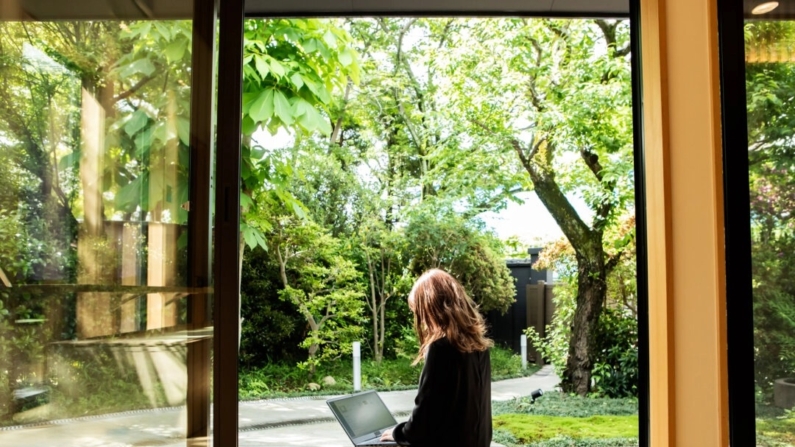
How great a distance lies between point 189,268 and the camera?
163 cm

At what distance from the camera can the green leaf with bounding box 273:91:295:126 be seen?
3465mm

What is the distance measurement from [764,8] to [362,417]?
207 centimetres

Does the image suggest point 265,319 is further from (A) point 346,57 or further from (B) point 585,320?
(A) point 346,57

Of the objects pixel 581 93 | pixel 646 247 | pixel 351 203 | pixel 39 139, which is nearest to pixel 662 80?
pixel 646 247

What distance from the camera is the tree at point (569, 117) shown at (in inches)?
245

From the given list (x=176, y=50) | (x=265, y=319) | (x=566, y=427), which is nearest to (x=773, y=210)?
(x=176, y=50)

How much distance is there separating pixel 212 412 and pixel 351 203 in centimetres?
628

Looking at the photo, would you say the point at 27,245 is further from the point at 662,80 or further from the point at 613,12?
the point at 613,12

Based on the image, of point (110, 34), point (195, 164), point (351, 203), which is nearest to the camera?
point (110, 34)

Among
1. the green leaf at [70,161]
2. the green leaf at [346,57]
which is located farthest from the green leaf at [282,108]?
the green leaf at [70,161]

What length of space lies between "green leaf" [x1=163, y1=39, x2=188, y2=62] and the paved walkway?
2.80 ft

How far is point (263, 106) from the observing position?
11.4 feet

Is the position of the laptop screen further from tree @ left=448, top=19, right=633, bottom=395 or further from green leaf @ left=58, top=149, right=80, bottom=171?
tree @ left=448, top=19, right=633, bottom=395

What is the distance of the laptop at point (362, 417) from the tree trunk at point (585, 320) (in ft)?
14.4
